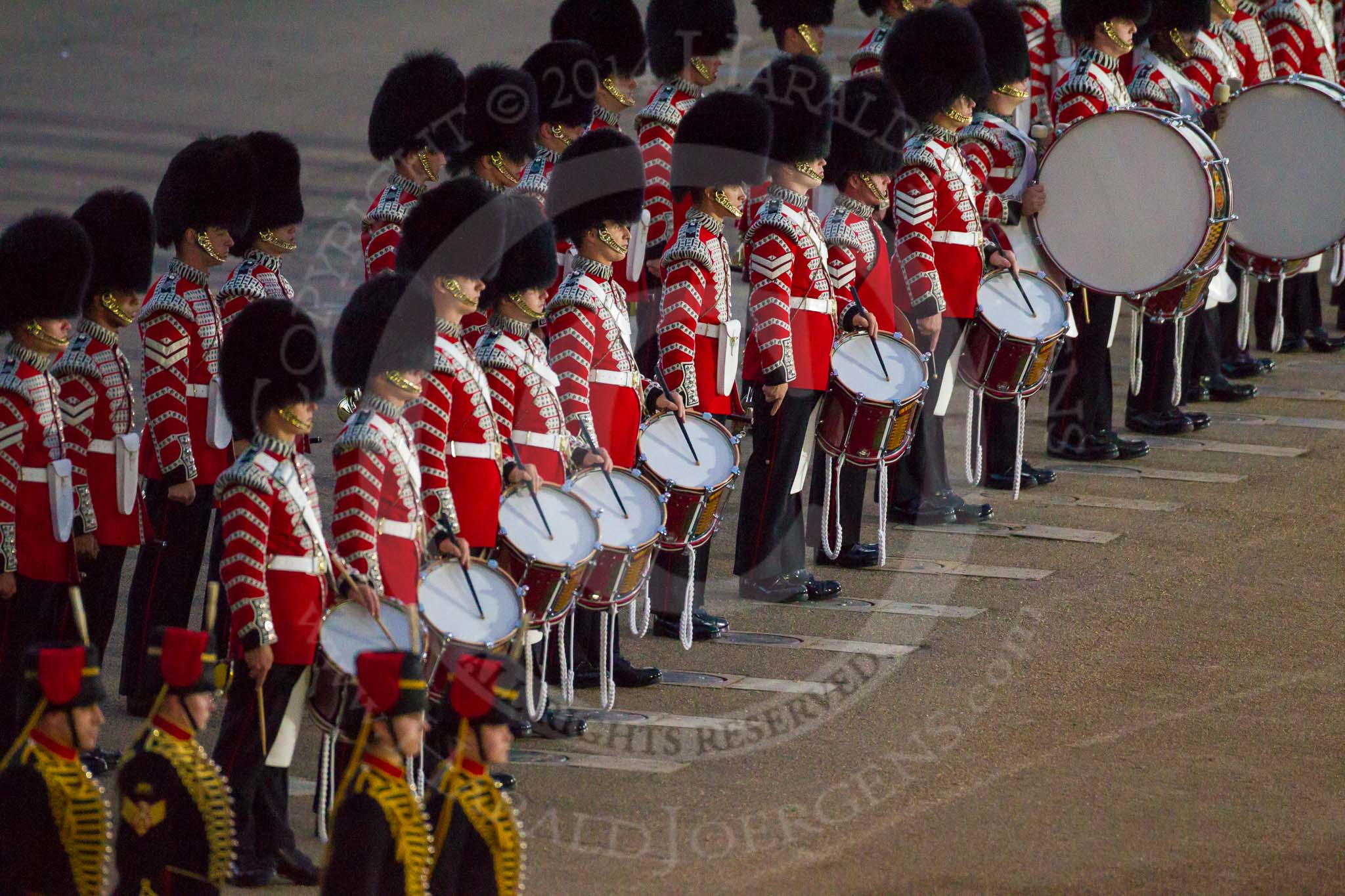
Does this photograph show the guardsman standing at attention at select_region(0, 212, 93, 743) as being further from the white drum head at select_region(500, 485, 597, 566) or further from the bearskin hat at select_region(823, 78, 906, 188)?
the bearskin hat at select_region(823, 78, 906, 188)

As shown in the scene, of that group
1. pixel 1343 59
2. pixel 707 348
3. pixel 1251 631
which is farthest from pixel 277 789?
pixel 1343 59

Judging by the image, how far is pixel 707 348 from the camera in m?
6.20

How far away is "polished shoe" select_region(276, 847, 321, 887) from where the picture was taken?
4.52 metres

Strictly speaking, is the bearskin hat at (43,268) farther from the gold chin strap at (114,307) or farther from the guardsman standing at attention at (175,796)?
the guardsman standing at attention at (175,796)

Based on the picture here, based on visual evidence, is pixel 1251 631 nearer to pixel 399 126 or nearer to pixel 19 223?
pixel 399 126

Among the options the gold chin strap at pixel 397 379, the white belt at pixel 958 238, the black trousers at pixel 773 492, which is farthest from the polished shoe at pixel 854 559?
the gold chin strap at pixel 397 379

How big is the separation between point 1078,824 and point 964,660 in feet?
4.00

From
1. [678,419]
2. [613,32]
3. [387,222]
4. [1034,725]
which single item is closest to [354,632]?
[678,419]

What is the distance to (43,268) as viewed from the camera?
16.3 feet

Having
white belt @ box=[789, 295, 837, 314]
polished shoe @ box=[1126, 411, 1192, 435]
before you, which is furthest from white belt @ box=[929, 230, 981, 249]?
polished shoe @ box=[1126, 411, 1192, 435]

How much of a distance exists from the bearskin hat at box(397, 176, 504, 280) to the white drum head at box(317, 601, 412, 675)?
3.22 ft

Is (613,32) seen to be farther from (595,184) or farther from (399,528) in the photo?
(399,528)

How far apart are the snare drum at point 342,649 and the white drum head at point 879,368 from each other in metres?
2.41

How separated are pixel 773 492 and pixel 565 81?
1.59 m
